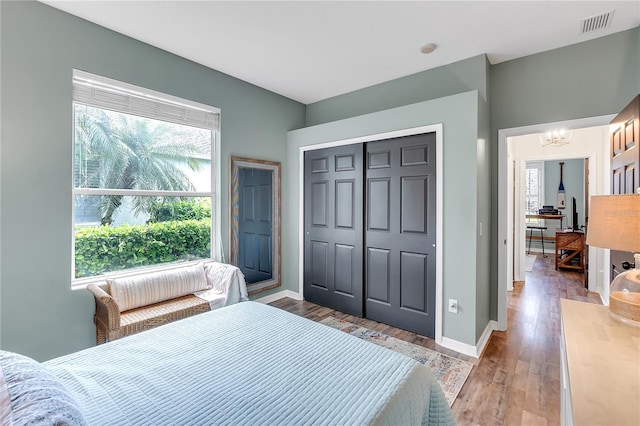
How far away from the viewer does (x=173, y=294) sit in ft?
8.96

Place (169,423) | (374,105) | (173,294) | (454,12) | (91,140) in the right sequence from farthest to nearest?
1. (374,105)
2. (173,294)
3. (91,140)
4. (454,12)
5. (169,423)

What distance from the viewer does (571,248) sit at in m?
5.49

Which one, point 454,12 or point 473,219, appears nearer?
point 454,12

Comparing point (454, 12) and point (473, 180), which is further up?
point (454, 12)

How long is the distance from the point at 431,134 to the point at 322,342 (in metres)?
2.26

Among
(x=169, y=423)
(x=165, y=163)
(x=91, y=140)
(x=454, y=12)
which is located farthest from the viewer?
(x=165, y=163)

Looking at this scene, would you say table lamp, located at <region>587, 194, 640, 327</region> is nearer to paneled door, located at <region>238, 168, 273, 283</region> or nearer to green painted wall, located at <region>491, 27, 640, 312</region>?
green painted wall, located at <region>491, 27, 640, 312</region>

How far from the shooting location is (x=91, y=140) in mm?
2484

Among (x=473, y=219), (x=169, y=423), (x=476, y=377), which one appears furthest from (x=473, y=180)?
(x=169, y=423)

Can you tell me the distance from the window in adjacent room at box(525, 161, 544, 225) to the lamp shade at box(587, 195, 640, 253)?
26.9 feet

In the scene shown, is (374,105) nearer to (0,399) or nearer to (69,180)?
(69,180)

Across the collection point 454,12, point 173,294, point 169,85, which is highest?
point 454,12

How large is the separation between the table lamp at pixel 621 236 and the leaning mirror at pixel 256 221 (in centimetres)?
317

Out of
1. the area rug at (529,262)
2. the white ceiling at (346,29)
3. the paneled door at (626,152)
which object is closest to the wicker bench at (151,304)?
the white ceiling at (346,29)
